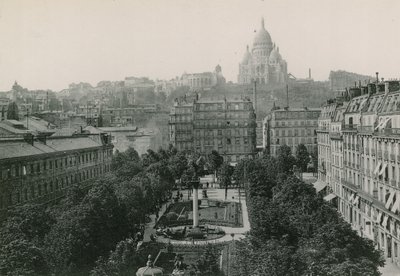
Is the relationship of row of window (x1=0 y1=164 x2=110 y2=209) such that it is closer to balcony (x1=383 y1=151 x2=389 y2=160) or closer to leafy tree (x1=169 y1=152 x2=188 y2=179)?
leafy tree (x1=169 y1=152 x2=188 y2=179)

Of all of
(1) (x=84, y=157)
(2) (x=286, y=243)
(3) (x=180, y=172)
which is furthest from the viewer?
(3) (x=180, y=172)

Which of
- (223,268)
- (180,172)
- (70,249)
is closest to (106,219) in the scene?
(70,249)

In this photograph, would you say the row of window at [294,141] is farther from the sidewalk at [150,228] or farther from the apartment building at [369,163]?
the sidewalk at [150,228]

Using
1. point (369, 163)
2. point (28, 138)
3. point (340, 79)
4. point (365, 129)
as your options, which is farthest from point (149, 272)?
point (340, 79)

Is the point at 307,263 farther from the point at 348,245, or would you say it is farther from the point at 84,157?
the point at 84,157

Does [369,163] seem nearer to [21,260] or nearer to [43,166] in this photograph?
[21,260]

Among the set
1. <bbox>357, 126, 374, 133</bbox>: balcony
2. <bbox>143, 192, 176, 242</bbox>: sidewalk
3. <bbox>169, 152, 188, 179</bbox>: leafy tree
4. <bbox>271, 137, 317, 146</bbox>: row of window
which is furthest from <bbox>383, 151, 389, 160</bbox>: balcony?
<bbox>271, 137, 317, 146</bbox>: row of window
